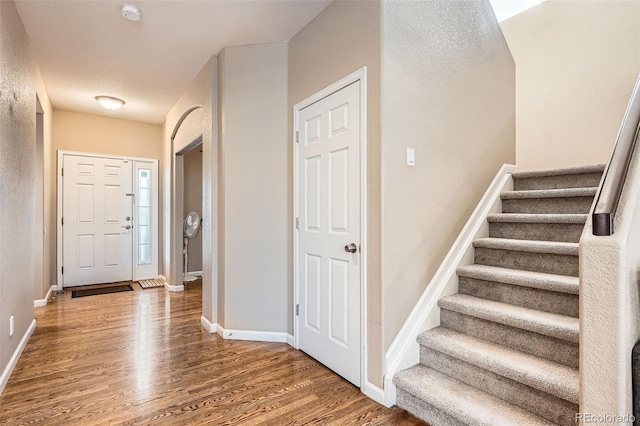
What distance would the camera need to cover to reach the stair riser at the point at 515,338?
1642 mm

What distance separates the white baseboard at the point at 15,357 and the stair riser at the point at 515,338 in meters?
2.95

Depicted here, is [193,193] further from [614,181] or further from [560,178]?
[614,181]

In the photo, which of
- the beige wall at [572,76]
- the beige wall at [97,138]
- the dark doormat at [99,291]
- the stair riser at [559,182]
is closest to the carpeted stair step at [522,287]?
the stair riser at [559,182]

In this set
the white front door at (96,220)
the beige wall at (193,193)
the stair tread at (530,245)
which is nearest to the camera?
the stair tread at (530,245)

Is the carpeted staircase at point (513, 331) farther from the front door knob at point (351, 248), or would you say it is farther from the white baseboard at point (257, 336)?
the white baseboard at point (257, 336)

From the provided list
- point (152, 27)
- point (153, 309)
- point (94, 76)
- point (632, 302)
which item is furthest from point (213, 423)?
point (94, 76)

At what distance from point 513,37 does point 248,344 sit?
178 inches

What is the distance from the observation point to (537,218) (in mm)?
2314

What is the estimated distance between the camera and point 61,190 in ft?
16.3

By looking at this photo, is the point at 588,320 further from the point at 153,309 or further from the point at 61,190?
the point at 61,190

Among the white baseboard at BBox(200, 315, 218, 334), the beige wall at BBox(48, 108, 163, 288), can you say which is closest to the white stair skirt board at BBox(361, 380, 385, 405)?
the white baseboard at BBox(200, 315, 218, 334)

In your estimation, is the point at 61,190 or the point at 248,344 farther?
the point at 61,190

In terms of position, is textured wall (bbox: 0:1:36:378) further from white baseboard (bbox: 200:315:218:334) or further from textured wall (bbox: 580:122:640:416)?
textured wall (bbox: 580:122:640:416)

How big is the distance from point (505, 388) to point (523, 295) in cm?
59
